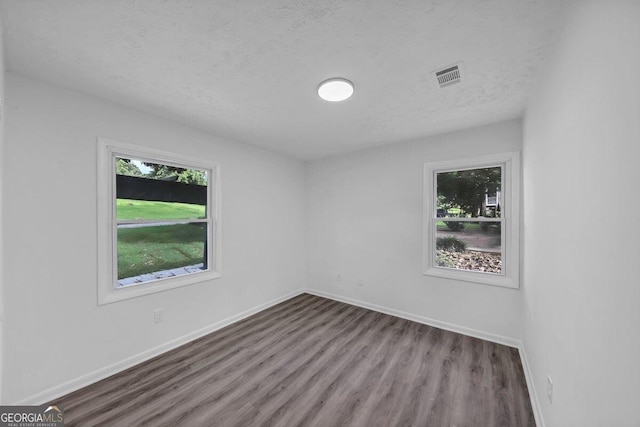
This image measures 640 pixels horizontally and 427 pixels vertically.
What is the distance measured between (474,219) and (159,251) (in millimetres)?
3795

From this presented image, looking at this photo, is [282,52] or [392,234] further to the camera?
[392,234]

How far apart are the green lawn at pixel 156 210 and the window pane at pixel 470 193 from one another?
10.6 feet

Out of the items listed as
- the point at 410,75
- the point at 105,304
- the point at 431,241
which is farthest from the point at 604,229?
the point at 105,304

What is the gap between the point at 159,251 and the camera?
8.87 ft

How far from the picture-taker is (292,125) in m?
2.81

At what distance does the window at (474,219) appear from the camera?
2742mm

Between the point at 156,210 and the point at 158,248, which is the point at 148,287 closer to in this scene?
the point at 158,248

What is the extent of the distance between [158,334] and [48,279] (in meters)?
1.08

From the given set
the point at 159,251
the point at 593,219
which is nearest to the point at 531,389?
the point at 593,219

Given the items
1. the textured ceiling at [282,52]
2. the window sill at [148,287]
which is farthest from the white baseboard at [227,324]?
the textured ceiling at [282,52]

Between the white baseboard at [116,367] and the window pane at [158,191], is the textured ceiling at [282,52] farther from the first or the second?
the white baseboard at [116,367]

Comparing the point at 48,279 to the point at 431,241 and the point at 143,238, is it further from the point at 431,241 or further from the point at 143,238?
the point at 431,241

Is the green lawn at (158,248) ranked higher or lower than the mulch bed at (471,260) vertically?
higher

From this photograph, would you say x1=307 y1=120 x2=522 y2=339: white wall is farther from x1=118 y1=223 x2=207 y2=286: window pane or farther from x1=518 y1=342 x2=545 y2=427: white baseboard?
x1=118 y1=223 x2=207 y2=286: window pane
